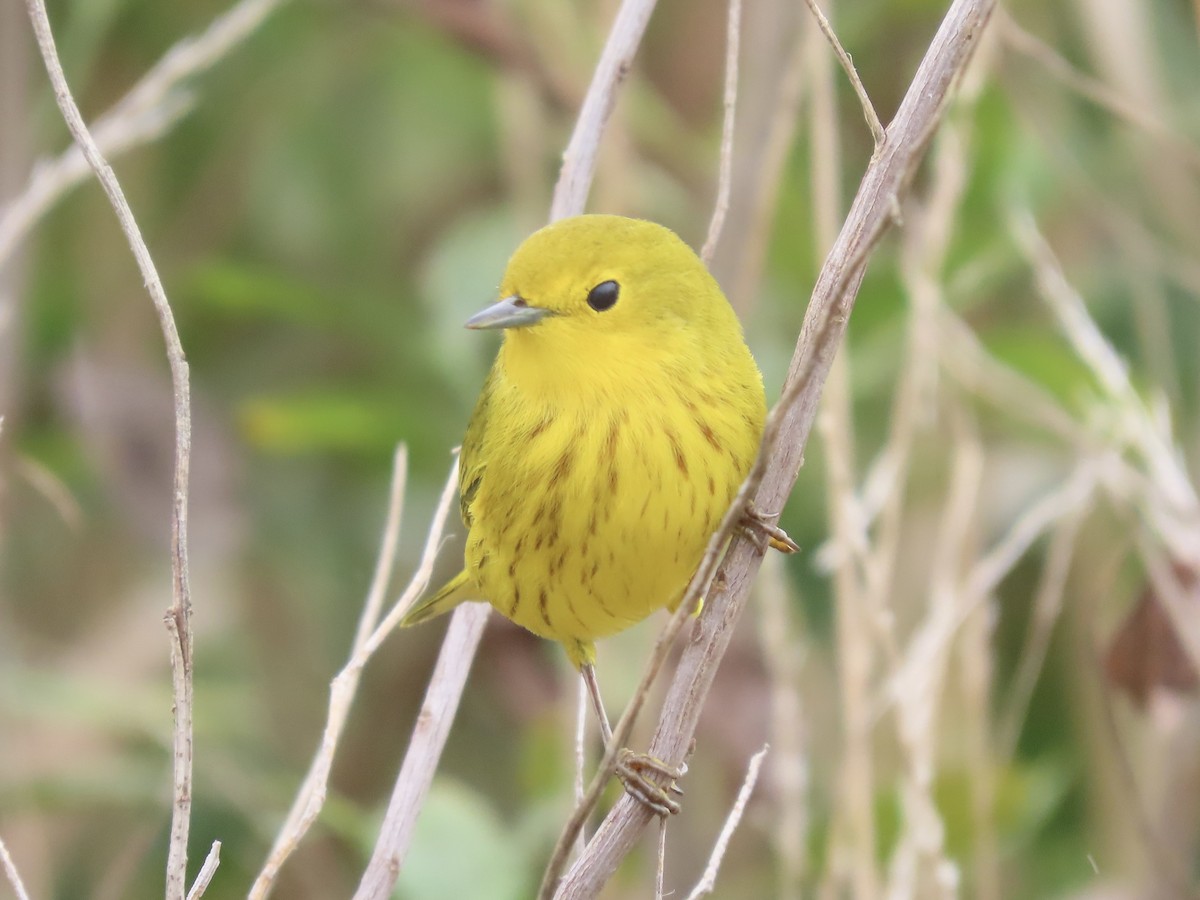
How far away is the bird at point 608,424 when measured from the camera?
2.33 metres

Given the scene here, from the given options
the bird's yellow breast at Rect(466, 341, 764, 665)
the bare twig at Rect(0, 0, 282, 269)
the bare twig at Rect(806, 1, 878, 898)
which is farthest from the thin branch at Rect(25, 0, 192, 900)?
the bare twig at Rect(806, 1, 878, 898)

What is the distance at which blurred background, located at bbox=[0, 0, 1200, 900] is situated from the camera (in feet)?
9.87

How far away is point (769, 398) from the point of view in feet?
12.4

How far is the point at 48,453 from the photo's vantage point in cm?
436

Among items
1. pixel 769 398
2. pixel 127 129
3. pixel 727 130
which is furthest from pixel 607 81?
pixel 769 398

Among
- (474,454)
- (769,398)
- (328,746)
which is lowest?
(328,746)

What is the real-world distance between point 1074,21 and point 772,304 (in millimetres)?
1203

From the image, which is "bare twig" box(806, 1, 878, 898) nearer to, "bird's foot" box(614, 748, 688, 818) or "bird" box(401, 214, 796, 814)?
"bird" box(401, 214, 796, 814)

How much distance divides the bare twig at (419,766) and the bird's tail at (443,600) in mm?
445

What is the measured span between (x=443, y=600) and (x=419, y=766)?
3.21ft

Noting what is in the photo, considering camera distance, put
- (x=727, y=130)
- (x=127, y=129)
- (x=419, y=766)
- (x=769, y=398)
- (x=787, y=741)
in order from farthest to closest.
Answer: (x=769, y=398) → (x=787, y=741) → (x=127, y=129) → (x=727, y=130) → (x=419, y=766)

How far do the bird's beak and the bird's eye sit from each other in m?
0.07

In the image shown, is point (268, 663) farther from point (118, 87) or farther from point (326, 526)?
point (118, 87)

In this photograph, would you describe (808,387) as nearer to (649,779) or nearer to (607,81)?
(649,779)
